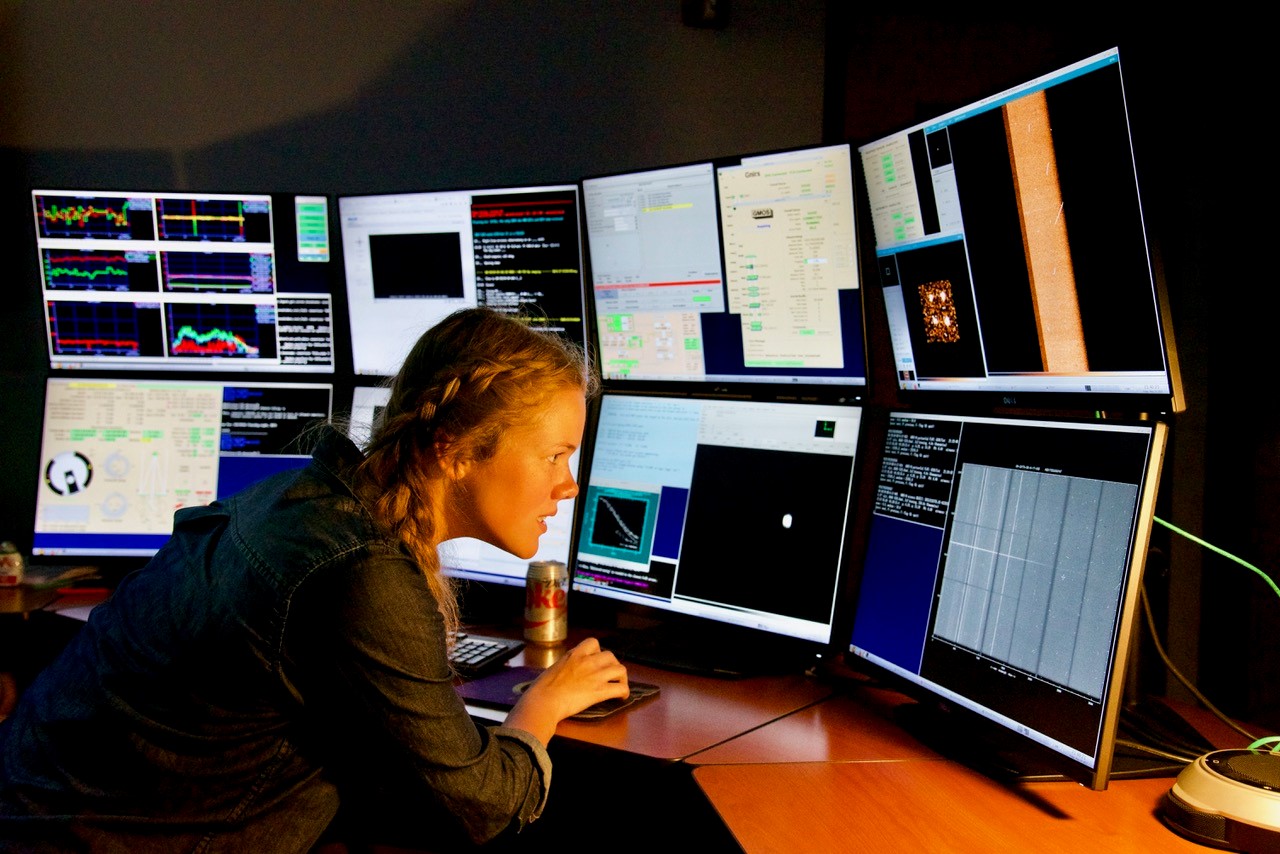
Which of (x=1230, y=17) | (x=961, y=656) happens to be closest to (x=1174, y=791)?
(x=961, y=656)

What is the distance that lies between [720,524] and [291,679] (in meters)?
0.82

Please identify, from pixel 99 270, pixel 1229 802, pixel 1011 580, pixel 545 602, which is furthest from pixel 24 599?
pixel 1229 802

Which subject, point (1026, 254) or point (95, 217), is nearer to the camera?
point (1026, 254)

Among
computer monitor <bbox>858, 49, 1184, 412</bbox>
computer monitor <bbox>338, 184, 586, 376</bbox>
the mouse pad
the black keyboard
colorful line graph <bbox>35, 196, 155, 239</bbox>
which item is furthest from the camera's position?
colorful line graph <bbox>35, 196, 155, 239</bbox>

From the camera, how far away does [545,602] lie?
5.62 feet

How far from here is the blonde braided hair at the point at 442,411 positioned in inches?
44.7

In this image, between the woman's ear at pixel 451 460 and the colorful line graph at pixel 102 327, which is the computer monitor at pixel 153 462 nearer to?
the colorful line graph at pixel 102 327

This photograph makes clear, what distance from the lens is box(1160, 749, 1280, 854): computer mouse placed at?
92cm

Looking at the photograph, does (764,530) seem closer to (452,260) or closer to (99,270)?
(452,260)

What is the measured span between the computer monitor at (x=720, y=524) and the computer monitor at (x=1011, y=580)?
0.11 meters

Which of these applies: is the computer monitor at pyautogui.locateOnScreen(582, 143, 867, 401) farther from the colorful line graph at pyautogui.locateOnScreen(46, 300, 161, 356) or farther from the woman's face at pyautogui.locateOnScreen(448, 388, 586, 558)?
the colorful line graph at pyautogui.locateOnScreen(46, 300, 161, 356)

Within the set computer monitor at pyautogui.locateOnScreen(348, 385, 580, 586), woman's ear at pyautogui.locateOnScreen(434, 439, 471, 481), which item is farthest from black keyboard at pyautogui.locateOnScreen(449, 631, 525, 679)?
woman's ear at pyautogui.locateOnScreen(434, 439, 471, 481)

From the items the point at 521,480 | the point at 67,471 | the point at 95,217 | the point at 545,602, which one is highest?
the point at 95,217

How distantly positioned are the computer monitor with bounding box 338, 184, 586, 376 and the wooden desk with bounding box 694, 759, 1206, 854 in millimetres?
1102
